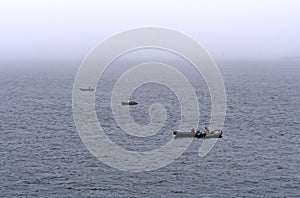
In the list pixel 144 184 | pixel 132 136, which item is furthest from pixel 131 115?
pixel 144 184

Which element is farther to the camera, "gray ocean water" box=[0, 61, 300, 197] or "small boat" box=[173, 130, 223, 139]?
"small boat" box=[173, 130, 223, 139]

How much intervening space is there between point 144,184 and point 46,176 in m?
16.4

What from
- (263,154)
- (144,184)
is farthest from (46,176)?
(263,154)

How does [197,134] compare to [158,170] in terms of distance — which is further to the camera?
[197,134]

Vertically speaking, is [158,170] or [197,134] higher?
[197,134]

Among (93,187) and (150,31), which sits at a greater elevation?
(150,31)

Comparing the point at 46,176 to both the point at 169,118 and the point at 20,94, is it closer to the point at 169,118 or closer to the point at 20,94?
the point at 169,118

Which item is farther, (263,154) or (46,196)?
(263,154)

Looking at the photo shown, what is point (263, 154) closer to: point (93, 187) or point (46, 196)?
point (93, 187)

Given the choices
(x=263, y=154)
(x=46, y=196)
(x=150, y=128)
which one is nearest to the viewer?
(x=46, y=196)

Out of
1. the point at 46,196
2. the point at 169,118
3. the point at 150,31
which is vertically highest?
the point at 150,31

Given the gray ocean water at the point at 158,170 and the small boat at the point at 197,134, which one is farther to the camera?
the small boat at the point at 197,134

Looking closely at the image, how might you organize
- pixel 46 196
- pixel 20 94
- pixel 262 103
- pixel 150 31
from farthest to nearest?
pixel 20 94 < pixel 262 103 < pixel 46 196 < pixel 150 31

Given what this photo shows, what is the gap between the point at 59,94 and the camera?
18850cm
